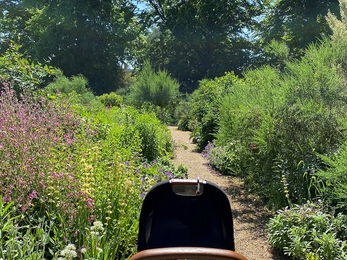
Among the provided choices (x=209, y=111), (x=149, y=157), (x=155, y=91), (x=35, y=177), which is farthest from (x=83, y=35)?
(x=35, y=177)

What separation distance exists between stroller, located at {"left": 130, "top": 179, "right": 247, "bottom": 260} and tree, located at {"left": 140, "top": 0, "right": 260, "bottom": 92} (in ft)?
93.1

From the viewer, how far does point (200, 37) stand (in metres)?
31.4

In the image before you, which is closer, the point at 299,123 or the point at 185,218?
the point at 185,218

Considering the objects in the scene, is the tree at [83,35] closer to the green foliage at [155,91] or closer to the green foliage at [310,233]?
the green foliage at [155,91]

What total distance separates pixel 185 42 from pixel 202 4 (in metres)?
3.39

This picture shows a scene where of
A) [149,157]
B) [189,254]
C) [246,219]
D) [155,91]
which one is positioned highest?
[155,91]

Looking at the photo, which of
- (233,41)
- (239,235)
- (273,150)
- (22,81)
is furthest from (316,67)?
(233,41)

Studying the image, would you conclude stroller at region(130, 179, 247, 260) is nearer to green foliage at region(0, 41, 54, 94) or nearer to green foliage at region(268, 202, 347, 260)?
green foliage at region(268, 202, 347, 260)

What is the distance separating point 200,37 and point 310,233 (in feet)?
95.0

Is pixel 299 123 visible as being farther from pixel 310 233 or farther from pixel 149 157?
pixel 149 157

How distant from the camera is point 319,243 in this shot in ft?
12.1

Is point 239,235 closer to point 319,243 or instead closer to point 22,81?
point 319,243

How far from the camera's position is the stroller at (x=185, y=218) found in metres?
2.59

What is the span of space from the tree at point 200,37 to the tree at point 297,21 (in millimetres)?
2378
